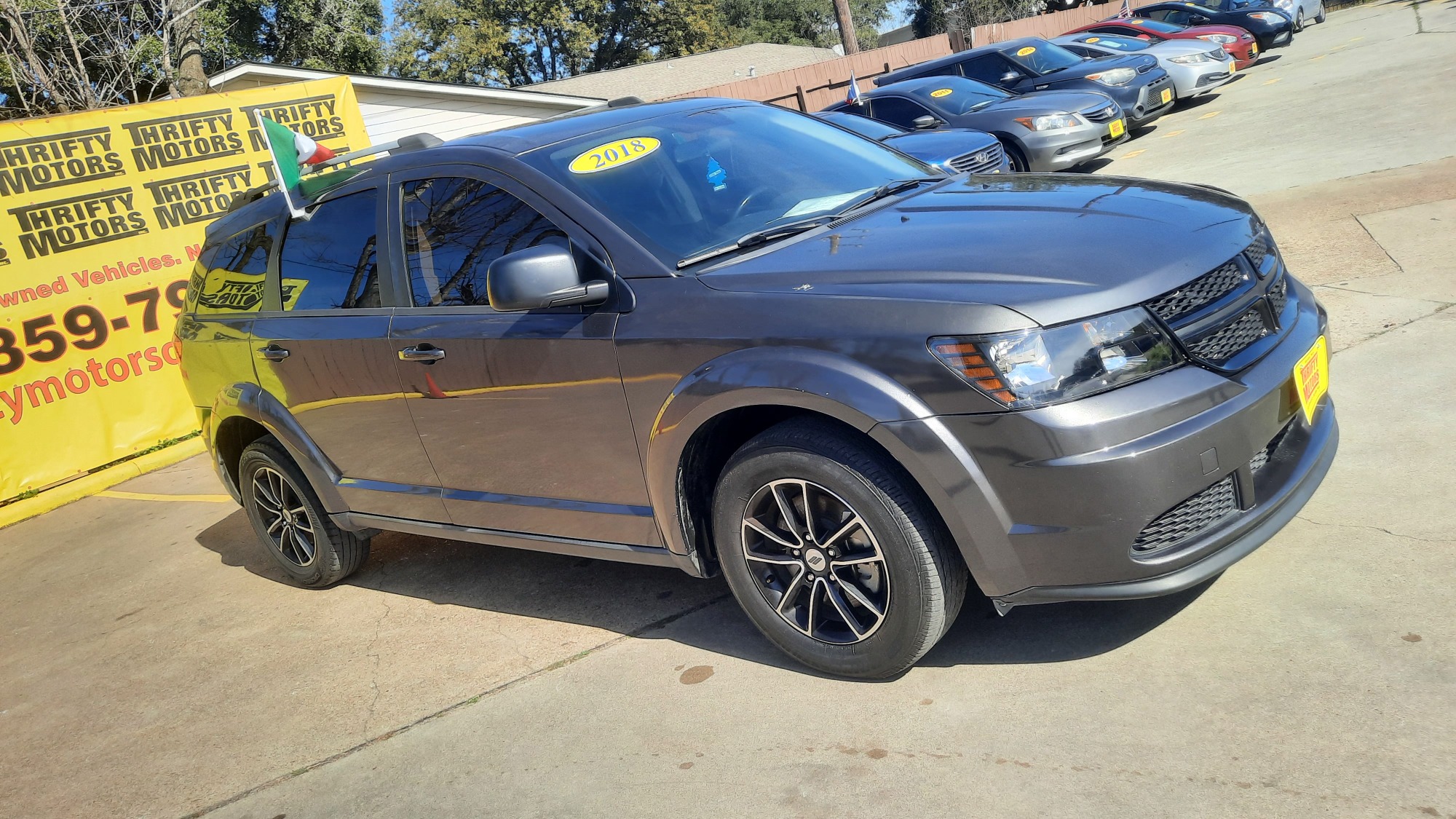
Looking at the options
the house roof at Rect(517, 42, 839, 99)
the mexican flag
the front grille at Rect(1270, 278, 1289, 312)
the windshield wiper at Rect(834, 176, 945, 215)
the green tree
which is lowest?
the front grille at Rect(1270, 278, 1289, 312)

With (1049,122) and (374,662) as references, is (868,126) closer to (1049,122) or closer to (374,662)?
(1049,122)

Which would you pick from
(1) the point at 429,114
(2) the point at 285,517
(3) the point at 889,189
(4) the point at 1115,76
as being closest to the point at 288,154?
(2) the point at 285,517

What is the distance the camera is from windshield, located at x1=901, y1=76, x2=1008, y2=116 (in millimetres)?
12703

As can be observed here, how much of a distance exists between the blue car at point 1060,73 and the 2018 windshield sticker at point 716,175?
37.7 feet

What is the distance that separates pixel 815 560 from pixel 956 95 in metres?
10.7

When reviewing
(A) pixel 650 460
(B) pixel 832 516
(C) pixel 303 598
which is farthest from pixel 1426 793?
(C) pixel 303 598

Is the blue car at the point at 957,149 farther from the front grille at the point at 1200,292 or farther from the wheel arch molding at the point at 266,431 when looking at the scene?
the front grille at the point at 1200,292

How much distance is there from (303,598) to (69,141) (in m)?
6.24

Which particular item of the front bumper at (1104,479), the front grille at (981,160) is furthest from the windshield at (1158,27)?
the front bumper at (1104,479)

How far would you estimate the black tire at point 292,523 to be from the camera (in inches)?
205

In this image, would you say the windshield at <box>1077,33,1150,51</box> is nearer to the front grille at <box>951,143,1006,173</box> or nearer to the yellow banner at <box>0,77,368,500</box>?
the front grille at <box>951,143,1006,173</box>

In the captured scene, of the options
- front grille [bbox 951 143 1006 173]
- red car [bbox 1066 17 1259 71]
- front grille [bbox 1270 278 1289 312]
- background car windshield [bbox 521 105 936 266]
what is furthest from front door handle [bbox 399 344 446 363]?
red car [bbox 1066 17 1259 71]

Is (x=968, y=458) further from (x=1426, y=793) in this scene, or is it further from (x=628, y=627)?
(x=628, y=627)

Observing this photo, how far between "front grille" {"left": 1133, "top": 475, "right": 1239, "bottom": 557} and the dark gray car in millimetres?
8838
